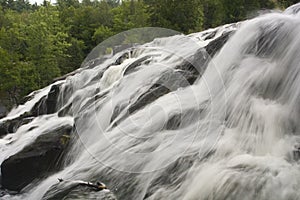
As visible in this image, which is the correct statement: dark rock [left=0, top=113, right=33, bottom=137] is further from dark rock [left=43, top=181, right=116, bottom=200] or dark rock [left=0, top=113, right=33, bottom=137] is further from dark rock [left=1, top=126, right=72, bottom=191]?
dark rock [left=43, top=181, right=116, bottom=200]

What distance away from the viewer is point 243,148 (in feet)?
18.8

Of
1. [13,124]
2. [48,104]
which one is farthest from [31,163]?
[13,124]

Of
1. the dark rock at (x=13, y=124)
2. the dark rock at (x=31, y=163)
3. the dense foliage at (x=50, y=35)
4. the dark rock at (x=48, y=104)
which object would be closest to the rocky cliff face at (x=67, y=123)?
the dark rock at (x=31, y=163)

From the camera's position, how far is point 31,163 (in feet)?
29.1

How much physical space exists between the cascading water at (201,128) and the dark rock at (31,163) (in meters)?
0.28

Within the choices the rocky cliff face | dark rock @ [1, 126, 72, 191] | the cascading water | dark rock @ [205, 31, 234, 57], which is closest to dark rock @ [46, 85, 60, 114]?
the rocky cliff face

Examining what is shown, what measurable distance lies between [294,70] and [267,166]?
246cm

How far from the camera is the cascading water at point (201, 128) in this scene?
517cm

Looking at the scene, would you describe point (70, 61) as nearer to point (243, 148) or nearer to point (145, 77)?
point (145, 77)

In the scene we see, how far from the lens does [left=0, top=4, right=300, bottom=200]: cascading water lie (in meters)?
5.17

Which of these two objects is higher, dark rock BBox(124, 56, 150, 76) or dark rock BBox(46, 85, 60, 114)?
dark rock BBox(124, 56, 150, 76)

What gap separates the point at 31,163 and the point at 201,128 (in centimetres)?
460

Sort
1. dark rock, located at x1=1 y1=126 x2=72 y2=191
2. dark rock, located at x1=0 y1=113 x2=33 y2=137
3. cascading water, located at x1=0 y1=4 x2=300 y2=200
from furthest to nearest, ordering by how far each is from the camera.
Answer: dark rock, located at x1=0 y1=113 x2=33 y2=137 → dark rock, located at x1=1 y1=126 x2=72 y2=191 → cascading water, located at x1=0 y1=4 x2=300 y2=200

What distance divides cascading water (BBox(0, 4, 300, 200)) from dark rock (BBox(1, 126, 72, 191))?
10.8 inches
